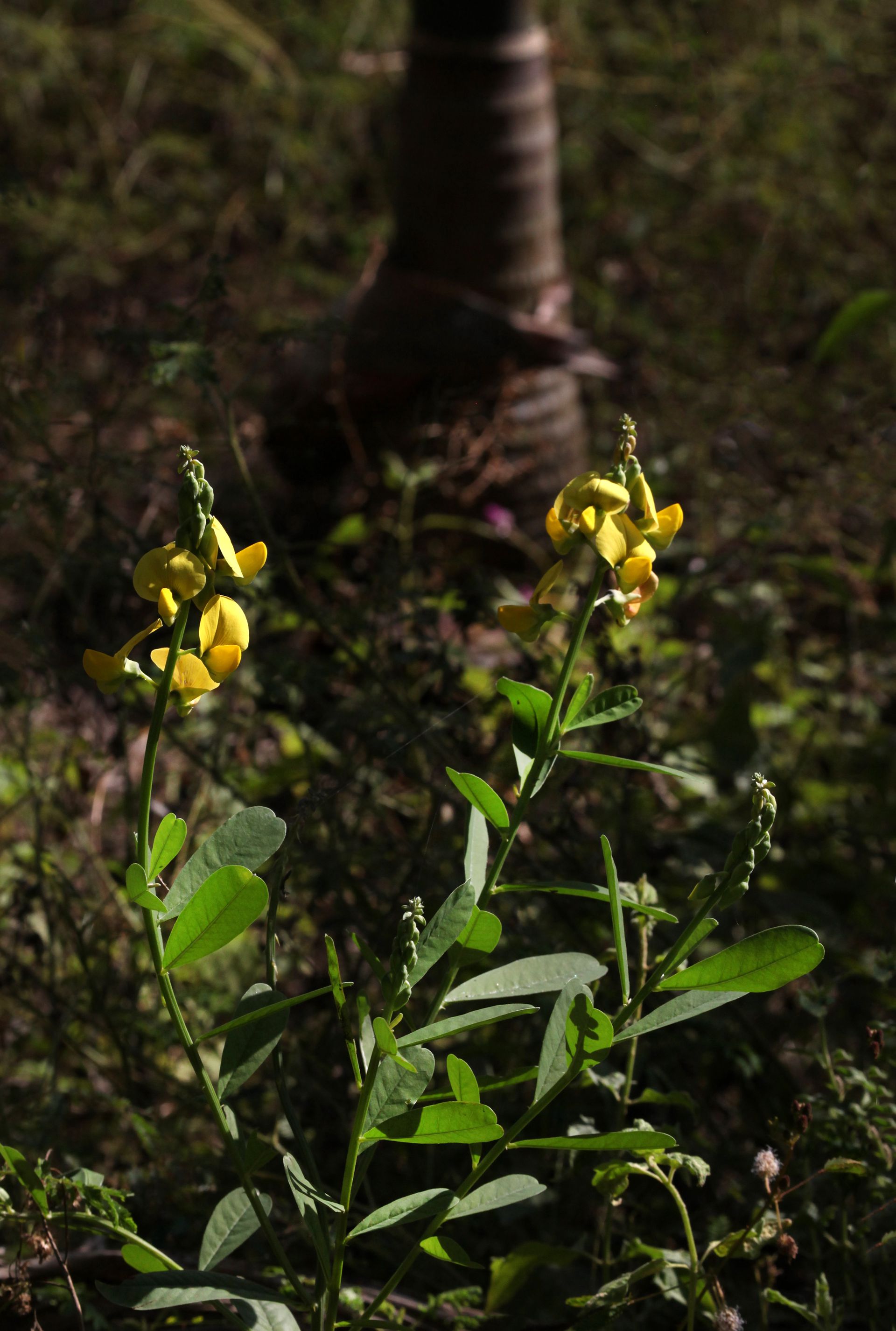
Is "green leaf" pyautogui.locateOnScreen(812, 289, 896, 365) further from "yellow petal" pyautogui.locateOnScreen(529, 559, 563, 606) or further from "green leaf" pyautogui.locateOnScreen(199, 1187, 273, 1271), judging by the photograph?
"green leaf" pyautogui.locateOnScreen(199, 1187, 273, 1271)

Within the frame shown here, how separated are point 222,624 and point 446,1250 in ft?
1.50

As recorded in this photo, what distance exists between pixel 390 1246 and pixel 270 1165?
0.18m

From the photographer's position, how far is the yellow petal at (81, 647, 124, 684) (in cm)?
73

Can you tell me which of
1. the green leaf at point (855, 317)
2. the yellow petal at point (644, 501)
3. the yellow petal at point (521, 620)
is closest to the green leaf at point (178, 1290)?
the yellow petal at point (521, 620)

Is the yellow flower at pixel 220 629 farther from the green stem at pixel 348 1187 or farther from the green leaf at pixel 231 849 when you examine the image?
the green stem at pixel 348 1187

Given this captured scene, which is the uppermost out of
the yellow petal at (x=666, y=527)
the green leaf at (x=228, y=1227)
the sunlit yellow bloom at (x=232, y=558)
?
the sunlit yellow bloom at (x=232, y=558)

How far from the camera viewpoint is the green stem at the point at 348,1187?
791mm

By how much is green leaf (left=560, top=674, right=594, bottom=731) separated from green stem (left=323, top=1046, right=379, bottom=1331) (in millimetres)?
252

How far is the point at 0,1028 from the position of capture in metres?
1.55

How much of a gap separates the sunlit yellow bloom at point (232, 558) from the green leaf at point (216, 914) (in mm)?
180

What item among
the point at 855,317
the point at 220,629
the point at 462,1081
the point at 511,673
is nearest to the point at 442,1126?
the point at 462,1081

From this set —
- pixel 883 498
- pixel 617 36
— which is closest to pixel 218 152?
pixel 617 36

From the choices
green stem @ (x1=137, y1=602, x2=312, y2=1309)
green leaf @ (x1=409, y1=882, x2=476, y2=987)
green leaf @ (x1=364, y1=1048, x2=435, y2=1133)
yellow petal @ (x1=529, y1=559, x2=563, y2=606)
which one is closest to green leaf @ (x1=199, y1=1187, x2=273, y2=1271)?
green stem @ (x1=137, y1=602, x2=312, y2=1309)

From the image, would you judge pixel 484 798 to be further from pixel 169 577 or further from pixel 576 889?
pixel 169 577
